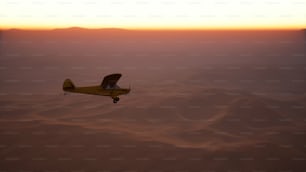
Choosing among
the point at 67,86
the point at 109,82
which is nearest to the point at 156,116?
the point at 67,86

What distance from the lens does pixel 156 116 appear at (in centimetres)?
4909

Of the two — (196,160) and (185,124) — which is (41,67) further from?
(196,160)

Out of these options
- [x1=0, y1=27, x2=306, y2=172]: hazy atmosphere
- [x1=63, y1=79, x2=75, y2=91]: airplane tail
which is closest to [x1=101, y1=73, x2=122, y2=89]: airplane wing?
[x1=63, y1=79, x2=75, y2=91]: airplane tail

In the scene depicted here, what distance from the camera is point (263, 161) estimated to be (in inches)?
1235

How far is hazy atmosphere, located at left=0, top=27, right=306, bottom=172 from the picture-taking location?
31.1 m

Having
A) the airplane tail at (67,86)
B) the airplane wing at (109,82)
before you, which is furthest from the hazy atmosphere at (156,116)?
the airplane wing at (109,82)

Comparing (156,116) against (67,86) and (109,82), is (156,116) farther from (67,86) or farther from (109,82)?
(109,82)

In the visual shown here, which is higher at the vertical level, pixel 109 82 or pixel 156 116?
pixel 156 116

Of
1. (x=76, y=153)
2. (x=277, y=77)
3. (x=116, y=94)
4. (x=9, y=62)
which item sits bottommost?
(x=116, y=94)

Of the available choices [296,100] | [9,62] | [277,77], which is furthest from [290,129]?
[9,62]

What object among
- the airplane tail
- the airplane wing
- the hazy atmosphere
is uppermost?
the hazy atmosphere

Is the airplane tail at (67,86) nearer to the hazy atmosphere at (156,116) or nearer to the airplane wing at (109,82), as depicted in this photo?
the airplane wing at (109,82)

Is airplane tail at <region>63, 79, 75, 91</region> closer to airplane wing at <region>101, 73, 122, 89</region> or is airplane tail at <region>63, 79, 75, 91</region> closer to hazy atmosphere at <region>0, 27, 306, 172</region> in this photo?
airplane wing at <region>101, 73, 122, 89</region>

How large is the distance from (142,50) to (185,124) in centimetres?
9042
